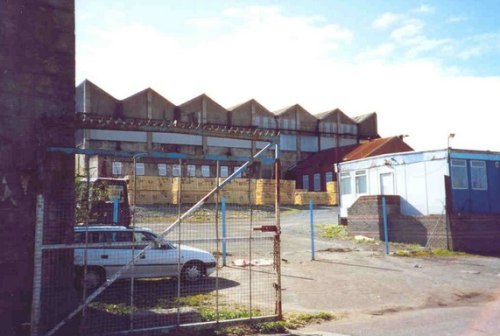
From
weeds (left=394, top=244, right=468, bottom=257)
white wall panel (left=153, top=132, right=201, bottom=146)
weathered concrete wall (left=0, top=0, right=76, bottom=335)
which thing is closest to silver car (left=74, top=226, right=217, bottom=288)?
weathered concrete wall (left=0, top=0, right=76, bottom=335)

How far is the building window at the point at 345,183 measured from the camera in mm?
27766

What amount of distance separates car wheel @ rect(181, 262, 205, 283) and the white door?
49.9ft

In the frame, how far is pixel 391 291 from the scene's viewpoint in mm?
A: 11336

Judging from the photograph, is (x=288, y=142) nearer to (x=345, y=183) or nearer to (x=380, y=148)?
(x=380, y=148)

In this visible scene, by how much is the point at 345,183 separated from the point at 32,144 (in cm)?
2299

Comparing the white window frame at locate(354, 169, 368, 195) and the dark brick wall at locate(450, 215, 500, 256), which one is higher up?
the white window frame at locate(354, 169, 368, 195)

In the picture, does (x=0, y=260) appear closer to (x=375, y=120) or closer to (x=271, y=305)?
(x=271, y=305)

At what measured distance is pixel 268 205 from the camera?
34.9 metres

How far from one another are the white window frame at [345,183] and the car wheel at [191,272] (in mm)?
17270

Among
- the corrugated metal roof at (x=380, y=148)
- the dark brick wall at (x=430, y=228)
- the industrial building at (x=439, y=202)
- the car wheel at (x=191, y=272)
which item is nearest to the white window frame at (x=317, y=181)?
the corrugated metal roof at (x=380, y=148)

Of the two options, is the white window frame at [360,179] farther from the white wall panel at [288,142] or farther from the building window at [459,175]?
the white wall panel at [288,142]

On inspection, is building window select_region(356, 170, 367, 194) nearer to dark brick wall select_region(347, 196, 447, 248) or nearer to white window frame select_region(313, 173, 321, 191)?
dark brick wall select_region(347, 196, 447, 248)

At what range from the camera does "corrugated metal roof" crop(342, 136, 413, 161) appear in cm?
4428

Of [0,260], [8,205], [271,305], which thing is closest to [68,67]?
[8,205]
